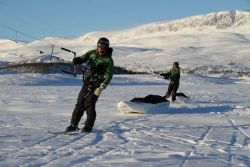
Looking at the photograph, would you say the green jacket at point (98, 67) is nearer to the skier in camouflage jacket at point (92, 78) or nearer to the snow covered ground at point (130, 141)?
the skier in camouflage jacket at point (92, 78)

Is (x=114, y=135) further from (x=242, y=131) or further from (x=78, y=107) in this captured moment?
(x=242, y=131)

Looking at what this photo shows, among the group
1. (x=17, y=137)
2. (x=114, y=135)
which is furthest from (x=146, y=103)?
(x=17, y=137)

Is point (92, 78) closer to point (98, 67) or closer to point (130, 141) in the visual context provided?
point (98, 67)

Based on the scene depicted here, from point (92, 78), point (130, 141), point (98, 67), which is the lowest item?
point (130, 141)

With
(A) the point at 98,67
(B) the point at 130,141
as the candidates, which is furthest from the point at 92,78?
(B) the point at 130,141

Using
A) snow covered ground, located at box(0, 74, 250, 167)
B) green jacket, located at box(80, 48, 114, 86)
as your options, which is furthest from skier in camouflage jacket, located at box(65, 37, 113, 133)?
snow covered ground, located at box(0, 74, 250, 167)

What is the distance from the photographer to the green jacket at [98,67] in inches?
412

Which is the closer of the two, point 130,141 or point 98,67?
point 130,141

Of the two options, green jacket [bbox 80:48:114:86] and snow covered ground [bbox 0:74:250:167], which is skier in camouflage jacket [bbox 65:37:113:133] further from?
snow covered ground [bbox 0:74:250:167]

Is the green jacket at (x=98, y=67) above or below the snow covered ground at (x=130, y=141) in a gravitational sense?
above

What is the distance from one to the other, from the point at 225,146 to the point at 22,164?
3725 mm

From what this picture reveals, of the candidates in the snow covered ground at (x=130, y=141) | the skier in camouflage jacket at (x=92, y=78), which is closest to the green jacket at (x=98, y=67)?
the skier in camouflage jacket at (x=92, y=78)

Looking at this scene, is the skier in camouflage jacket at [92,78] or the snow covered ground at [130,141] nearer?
the snow covered ground at [130,141]

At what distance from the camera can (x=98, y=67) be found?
1055 centimetres
